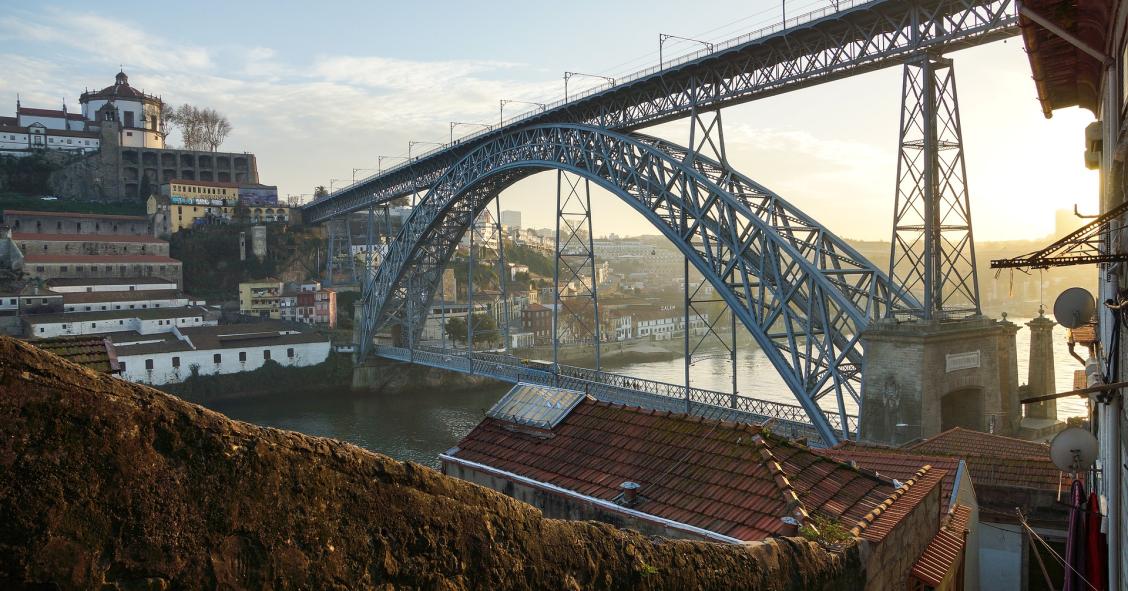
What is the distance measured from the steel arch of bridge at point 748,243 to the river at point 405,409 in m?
9.29

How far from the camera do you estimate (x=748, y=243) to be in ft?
56.0

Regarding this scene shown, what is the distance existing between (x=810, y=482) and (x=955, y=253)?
28.6 feet

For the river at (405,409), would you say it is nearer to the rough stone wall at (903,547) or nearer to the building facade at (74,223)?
the rough stone wall at (903,547)

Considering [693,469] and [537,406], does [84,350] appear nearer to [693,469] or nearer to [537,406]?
[537,406]

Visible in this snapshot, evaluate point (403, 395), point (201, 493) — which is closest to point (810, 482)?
point (201, 493)

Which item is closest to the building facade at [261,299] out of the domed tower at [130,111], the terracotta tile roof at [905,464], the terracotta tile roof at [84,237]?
the terracotta tile roof at [84,237]

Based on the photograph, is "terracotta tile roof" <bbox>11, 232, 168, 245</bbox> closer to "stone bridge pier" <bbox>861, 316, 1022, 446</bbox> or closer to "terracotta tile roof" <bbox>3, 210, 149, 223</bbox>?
"terracotta tile roof" <bbox>3, 210, 149, 223</bbox>

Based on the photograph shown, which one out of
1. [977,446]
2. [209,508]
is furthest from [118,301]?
[209,508]

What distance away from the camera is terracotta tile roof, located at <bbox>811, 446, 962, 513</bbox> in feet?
26.5

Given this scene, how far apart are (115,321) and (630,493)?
37.8 meters

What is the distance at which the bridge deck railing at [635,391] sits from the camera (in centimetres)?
1703

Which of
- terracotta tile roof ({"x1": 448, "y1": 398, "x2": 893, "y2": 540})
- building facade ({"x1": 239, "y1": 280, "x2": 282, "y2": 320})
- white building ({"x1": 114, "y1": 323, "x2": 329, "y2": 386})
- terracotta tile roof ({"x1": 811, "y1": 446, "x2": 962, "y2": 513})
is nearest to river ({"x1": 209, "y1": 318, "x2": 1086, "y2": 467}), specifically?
white building ({"x1": 114, "y1": 323, "x2": 329, "y2": 386})

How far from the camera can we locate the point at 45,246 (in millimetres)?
46062

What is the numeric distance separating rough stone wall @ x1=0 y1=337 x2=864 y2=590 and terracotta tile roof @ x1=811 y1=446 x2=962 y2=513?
251 inches
